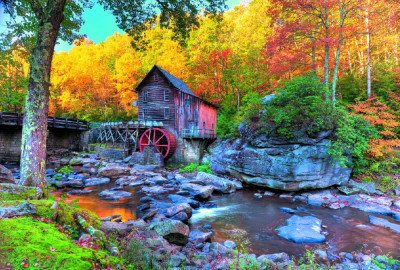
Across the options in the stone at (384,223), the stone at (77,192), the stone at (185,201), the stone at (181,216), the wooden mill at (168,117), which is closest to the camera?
the stone at (384,223)

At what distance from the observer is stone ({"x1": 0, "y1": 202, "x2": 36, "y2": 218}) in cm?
252

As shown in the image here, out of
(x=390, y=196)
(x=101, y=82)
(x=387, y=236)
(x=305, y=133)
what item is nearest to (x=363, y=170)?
(x=390, y=196)

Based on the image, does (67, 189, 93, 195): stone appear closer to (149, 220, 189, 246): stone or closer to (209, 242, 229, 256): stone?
(149, 220, 189, 246): stone

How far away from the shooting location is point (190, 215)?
676cm

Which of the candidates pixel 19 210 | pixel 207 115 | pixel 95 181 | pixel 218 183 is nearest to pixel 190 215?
pixel 218 183

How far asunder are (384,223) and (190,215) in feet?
21.1

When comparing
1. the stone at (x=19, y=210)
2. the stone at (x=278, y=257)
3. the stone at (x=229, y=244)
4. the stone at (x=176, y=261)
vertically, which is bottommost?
the stone at (x=229, y=244)

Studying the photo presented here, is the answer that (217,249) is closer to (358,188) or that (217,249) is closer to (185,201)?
(185,201)

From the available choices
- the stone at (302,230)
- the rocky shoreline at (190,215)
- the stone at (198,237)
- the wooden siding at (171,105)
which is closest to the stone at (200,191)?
the rocky shoreline at (190,215)

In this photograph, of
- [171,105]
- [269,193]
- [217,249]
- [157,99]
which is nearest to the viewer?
[217,249]

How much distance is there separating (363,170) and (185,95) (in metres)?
13.9

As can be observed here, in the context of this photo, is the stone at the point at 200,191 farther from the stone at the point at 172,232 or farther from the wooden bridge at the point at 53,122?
the wooden bridge at the point at 53,122

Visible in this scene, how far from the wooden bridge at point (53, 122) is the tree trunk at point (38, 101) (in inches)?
677

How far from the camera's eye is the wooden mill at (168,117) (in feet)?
57.9
